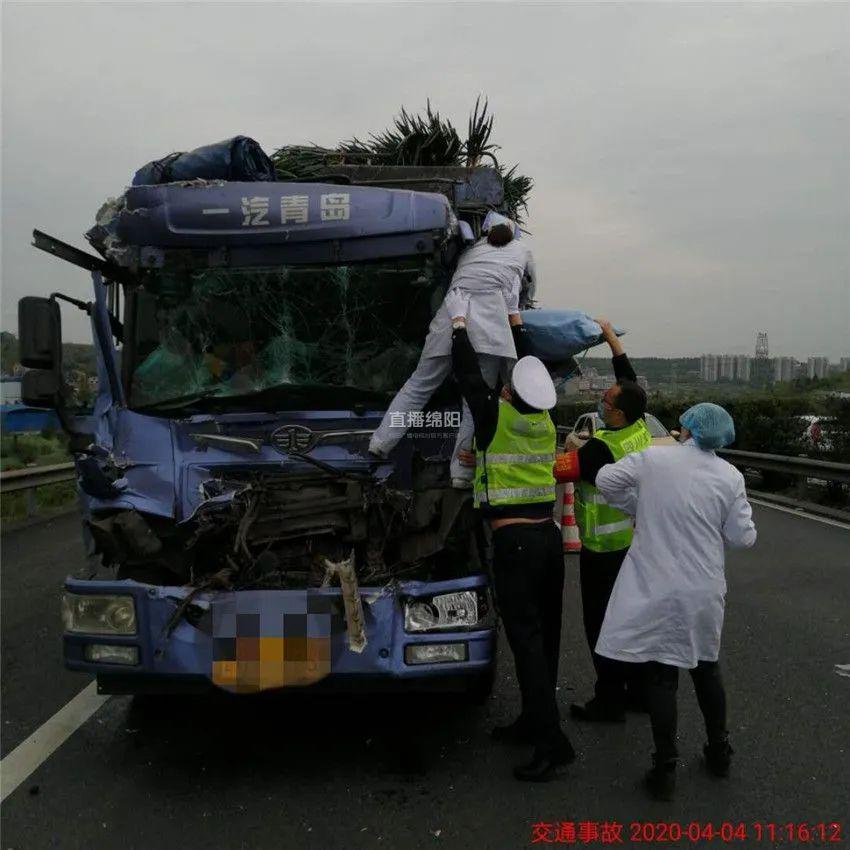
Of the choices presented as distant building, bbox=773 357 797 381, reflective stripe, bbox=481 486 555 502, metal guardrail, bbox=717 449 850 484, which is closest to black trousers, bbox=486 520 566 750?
reflective stripe, bbox=481 486 555 502

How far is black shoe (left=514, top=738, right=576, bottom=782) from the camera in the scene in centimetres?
379

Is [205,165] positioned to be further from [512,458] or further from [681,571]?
[681,571]

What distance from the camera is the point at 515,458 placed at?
4.03 metres

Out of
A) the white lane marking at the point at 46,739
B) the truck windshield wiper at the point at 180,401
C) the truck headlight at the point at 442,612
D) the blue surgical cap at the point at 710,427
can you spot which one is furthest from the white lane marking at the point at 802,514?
the white lane marking at the point at 46,739

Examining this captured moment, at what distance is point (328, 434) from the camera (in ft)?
15.0


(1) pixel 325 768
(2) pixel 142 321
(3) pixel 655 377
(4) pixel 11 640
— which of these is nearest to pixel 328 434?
(2) pixel 142 321

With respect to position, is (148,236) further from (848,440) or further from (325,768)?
(848,440)

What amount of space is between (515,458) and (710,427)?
88 centimetres

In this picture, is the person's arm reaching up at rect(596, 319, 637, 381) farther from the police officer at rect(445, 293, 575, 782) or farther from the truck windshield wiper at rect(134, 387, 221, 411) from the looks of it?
the truck windshield wiper at rect(134, 387, 221, 411)

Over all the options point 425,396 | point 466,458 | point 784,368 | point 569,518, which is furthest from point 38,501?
point 784,368

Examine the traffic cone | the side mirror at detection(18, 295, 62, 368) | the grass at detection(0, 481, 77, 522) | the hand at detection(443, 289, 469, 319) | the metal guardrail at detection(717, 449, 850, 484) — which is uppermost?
the hand at detection(443, 289, 469, 319)

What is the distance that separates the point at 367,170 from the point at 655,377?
5.82m

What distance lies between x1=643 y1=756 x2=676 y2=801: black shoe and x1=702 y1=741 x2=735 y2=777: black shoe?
0.27m

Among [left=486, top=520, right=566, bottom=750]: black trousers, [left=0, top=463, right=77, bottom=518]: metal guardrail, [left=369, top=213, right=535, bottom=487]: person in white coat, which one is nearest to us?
[left=486, top=520, right=566, bottom=750]: black trousers
